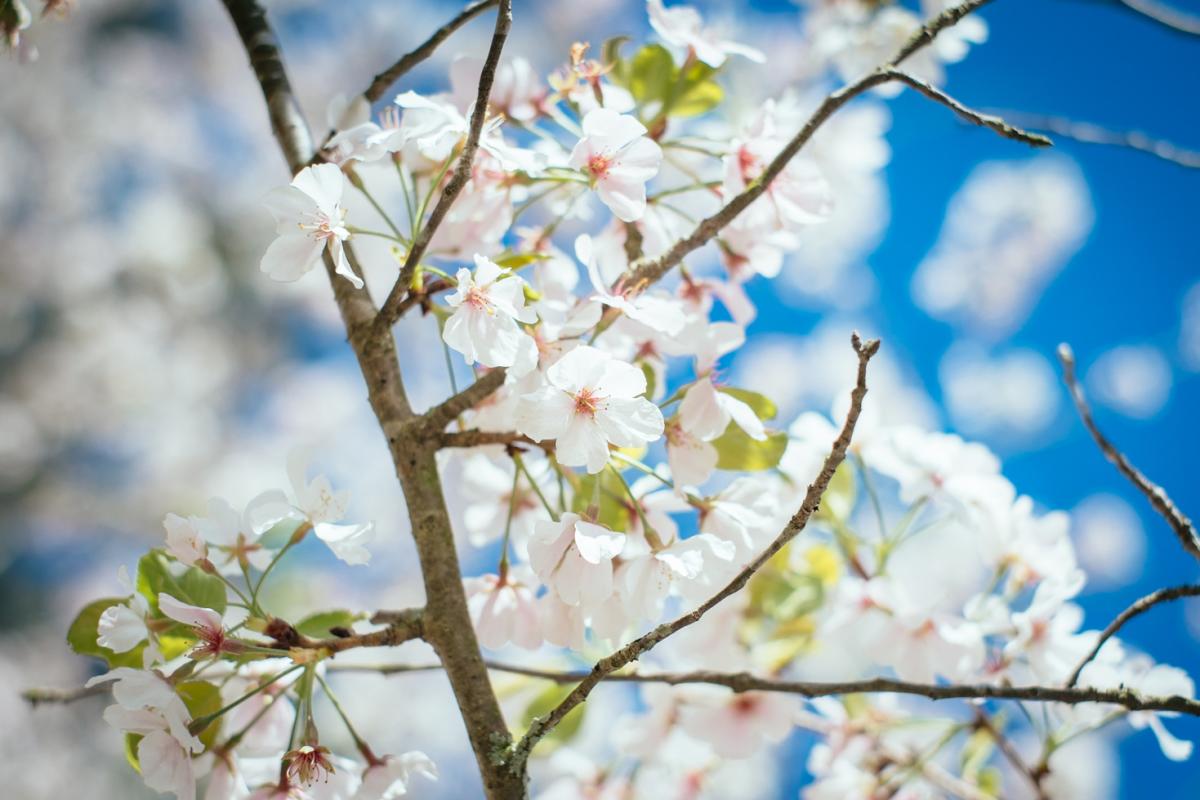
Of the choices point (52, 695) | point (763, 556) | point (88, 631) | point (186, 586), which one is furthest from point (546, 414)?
point (52, 695)

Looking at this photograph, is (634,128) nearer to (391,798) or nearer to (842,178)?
(391,798)

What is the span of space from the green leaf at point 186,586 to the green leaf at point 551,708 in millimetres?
353

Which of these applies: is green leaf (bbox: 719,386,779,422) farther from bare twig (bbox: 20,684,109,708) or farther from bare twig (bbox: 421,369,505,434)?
bare twig (bbox: 20,684,109,708)

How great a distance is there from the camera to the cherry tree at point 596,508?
0.52 metres

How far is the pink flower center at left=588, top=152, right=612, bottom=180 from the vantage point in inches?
22.8

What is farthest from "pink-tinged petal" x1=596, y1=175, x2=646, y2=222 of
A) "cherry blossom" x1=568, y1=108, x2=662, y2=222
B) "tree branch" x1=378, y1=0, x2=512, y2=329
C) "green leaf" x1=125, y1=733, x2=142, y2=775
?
"green leaf" x1=125, y1=733, x2=142, y2=775

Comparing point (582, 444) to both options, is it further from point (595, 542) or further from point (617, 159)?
point (617, 159)

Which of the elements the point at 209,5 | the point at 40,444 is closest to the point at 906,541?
the point at 40,444

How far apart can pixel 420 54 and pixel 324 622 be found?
410mm

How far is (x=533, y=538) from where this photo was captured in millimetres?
528

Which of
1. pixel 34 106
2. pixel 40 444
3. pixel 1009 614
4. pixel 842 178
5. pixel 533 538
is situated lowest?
pixel 533 538

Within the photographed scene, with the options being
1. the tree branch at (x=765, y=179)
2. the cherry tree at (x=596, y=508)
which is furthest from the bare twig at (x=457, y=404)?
the tree branch at (x=765, y=179)

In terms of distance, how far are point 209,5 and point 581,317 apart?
16.2 feet

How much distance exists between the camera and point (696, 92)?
0.77 m
